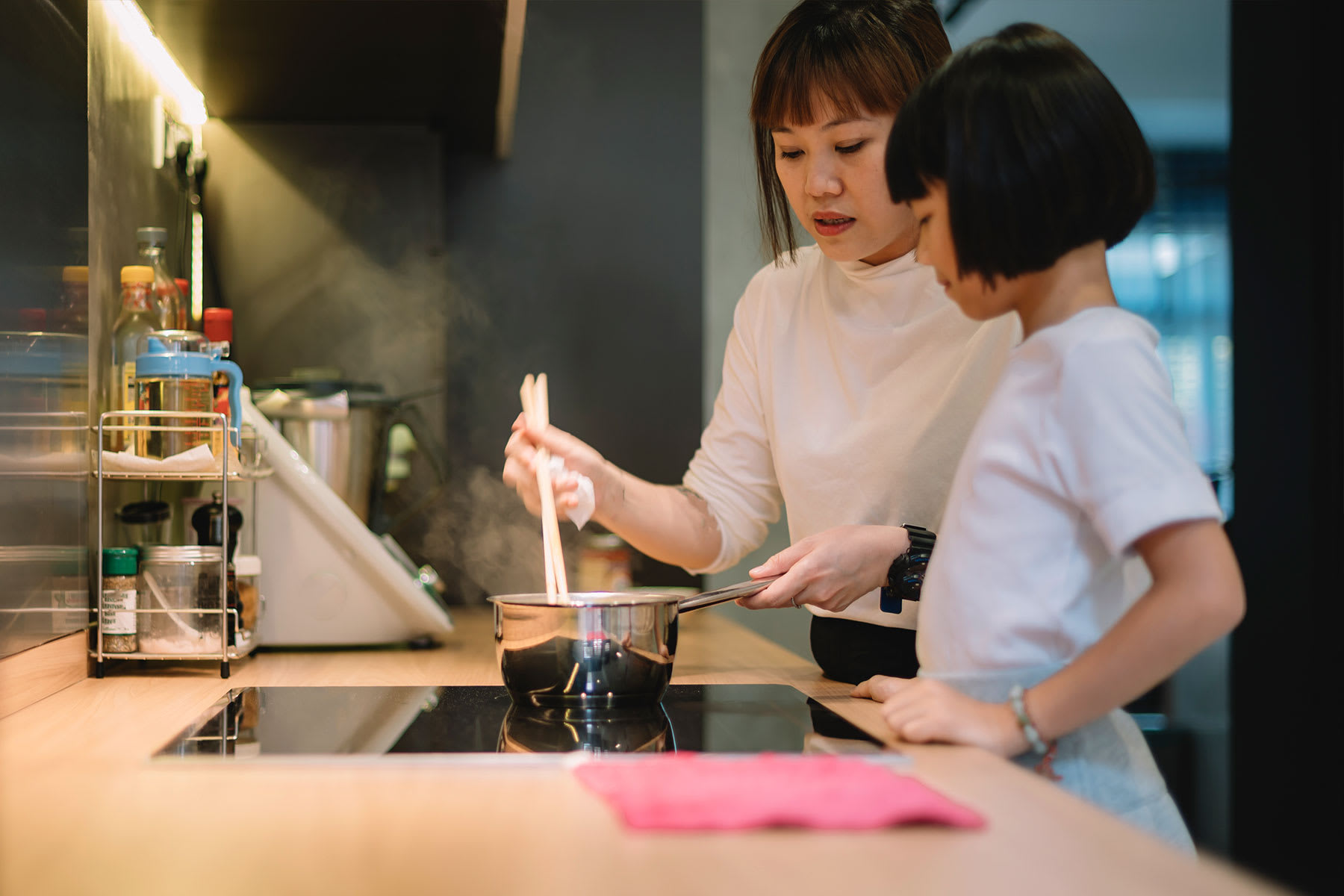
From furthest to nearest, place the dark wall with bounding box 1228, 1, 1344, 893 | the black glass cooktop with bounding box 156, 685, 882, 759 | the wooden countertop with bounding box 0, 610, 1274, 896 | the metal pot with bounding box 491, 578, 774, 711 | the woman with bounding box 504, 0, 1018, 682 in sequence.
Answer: the dark wall with bounding box 1228, 1, 1344, 893 → the woman with bounding box 504, 0, 1018, 682 → the metal pot with bounding box 491, 578, 774, 711 → the black glass cooktop with bounding box 156, 685, 882, 759 → the wooden countertop with bounding box 0, 610, 1274, 896

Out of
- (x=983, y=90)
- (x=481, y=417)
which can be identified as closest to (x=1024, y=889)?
(x=983, y=90)

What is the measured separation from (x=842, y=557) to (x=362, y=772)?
509mm

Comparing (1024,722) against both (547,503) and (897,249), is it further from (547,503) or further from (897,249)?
(897,249)

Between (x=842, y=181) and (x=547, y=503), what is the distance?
48 cm

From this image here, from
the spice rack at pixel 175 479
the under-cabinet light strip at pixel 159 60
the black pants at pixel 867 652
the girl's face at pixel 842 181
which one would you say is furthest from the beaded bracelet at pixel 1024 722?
the under-cabinet light strip at pixel 159 60

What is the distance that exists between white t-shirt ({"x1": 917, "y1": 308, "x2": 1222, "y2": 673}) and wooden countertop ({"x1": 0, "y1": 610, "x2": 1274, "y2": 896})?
10cm

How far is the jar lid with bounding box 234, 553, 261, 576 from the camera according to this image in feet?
4.00

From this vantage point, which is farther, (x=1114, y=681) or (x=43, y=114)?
(x=43, y=114)

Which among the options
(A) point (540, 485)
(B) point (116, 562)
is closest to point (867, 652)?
(A) point (540, 485)

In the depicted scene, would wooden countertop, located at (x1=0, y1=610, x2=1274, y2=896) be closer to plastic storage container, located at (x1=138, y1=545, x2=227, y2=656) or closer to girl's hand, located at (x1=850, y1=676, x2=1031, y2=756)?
girl's hand, located at (x1=850, y1=676, x2=1031, y2=756)

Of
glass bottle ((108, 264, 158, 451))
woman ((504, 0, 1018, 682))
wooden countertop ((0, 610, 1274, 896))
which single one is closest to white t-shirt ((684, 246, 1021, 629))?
woman ((504, 0, 1018, 682))

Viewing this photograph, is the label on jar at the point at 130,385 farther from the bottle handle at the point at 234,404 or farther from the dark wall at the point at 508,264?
the dark wall at the point at 508,264

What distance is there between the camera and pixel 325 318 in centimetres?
193

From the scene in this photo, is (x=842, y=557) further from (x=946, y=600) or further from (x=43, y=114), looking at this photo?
(x=43, y=114)
